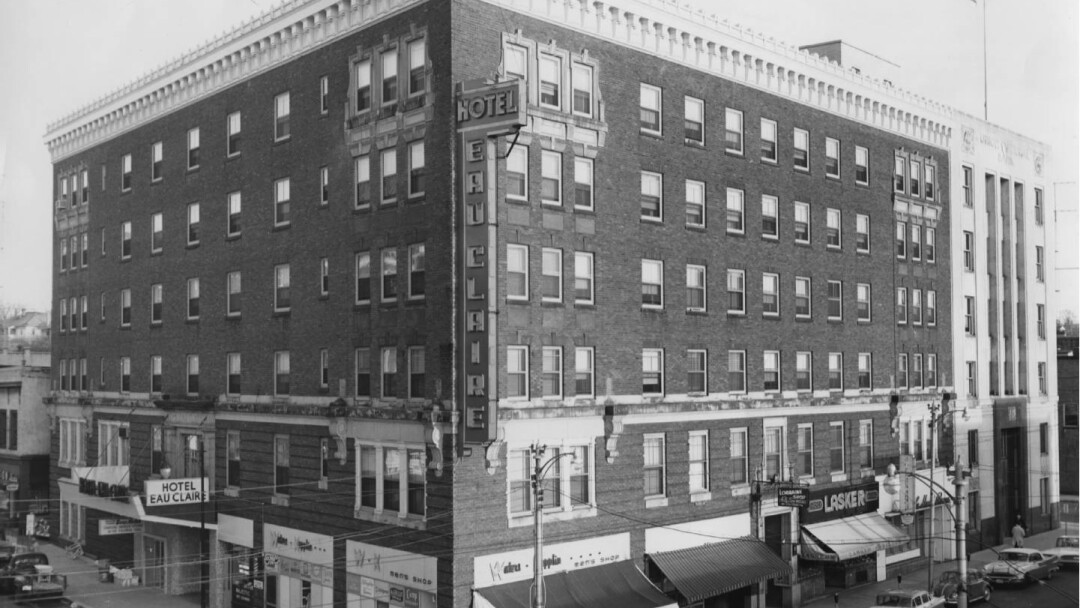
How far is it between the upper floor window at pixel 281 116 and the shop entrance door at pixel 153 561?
59.1 ft

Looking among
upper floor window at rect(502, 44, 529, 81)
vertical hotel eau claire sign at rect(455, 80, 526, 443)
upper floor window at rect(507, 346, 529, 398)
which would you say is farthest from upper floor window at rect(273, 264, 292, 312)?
upper floor window at rect(502, 44, 529, 81)

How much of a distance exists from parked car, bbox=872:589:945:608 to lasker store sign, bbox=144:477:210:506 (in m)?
24.2

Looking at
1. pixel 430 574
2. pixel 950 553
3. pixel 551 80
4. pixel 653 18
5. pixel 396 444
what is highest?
pixel 653 18

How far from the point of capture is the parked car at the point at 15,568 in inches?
1641

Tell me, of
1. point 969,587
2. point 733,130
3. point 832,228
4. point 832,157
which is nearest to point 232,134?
point 733,130

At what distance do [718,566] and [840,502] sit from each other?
29.7 ft

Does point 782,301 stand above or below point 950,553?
above

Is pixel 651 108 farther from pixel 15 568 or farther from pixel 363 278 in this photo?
pixel 15 568

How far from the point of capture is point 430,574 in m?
30.2

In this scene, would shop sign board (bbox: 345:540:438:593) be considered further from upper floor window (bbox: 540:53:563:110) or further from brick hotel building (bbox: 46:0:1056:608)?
upper floor window (bbox: 540:53:563:110)

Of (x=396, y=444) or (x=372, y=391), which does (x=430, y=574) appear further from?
(x=372, y=391)

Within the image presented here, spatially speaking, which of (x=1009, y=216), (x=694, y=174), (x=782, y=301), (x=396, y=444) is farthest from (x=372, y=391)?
(x=1009, y=216)

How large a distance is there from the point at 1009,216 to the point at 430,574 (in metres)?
36.1

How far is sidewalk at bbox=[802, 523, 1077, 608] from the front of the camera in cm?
4047
